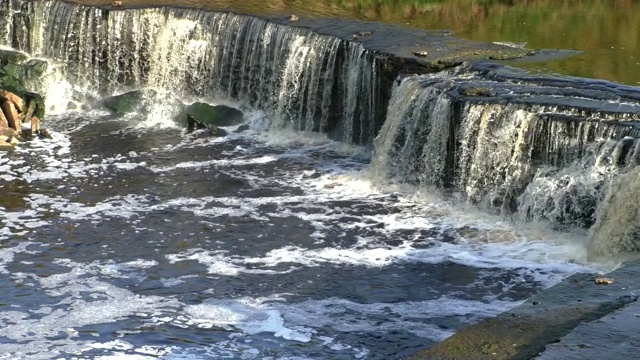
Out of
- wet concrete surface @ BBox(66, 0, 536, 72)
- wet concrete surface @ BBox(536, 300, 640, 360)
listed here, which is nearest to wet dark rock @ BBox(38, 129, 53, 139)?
wet concrete surface @ BBox(66, 0, 536, 72)

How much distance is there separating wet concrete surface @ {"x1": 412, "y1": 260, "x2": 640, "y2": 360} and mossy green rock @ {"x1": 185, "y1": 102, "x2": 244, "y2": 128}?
1158cm

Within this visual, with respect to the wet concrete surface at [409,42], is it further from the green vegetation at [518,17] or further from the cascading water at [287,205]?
the green vegetation at [518,17]

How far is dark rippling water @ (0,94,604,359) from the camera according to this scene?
1295 centimetres

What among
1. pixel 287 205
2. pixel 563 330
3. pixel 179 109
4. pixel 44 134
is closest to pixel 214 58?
pixel 179 109

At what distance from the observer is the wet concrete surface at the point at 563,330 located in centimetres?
976

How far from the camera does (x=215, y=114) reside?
2245cm

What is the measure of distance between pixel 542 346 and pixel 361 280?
4731mm

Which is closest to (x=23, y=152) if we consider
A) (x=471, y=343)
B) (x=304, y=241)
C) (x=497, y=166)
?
(x=304, y=241)

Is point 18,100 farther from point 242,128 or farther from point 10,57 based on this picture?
point 242,128

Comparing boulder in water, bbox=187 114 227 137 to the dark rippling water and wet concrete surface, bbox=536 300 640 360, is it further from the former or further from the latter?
wet concrete surface, bbox=536 300 640 360

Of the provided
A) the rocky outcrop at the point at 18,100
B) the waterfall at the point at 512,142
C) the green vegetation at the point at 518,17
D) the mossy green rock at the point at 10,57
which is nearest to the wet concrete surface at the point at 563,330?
the waterfall at the point at 512,142

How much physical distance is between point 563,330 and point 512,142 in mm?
6820

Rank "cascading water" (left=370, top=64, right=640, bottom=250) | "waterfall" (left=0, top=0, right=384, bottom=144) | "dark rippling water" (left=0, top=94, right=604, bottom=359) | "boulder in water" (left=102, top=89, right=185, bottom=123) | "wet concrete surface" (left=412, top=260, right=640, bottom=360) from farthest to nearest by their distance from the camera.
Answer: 1. "boulder in water" (left=102, top=89, right=185, bottom=123)
2. "waterfall" (left=0, top=0, right=384, bottom=144)
3. "cascading water" (left=370, top=64, right=640, bottom=250)
4. "dark rippling water" (left=0, top=94, right=604, bottom=359)
5. "wet concrete surface" (left=412, top=260, right=640, bottom=360)

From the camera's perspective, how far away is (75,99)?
80.0ft
